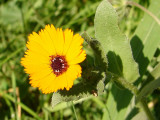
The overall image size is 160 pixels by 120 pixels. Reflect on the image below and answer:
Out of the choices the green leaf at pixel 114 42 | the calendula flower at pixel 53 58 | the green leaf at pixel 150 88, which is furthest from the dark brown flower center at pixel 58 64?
the green leaf at pixel 150 88

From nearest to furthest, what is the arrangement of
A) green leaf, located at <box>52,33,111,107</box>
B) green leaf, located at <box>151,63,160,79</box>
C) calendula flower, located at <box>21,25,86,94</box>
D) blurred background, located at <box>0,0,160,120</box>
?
1. calendula flower, located at <box>21,25,86,94</box>
2. green leaf, located at <box>52,33,111,107</box>
3. green leaf, located at <box>151,63,160,79</box>
4. blurred background, located at <box>0,0,160,120</box>

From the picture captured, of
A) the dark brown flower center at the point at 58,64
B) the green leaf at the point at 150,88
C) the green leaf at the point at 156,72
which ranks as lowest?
the green leaf at the point at 150,88

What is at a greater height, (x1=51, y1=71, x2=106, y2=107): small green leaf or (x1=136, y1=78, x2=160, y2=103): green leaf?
(x1=51, y1=71, x2=106, y2=107): small green leaf

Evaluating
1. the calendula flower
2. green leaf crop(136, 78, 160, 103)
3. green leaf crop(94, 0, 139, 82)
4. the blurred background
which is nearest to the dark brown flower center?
the calendula flower

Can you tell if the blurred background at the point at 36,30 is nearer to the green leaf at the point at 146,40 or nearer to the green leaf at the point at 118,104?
the green leaf at the point at 118,104

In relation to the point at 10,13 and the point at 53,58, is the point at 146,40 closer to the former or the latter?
the point at 53,58

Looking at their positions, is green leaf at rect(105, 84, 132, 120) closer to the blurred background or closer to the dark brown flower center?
the blurred background

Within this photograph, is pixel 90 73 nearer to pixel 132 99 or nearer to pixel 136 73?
pixel 136 73
